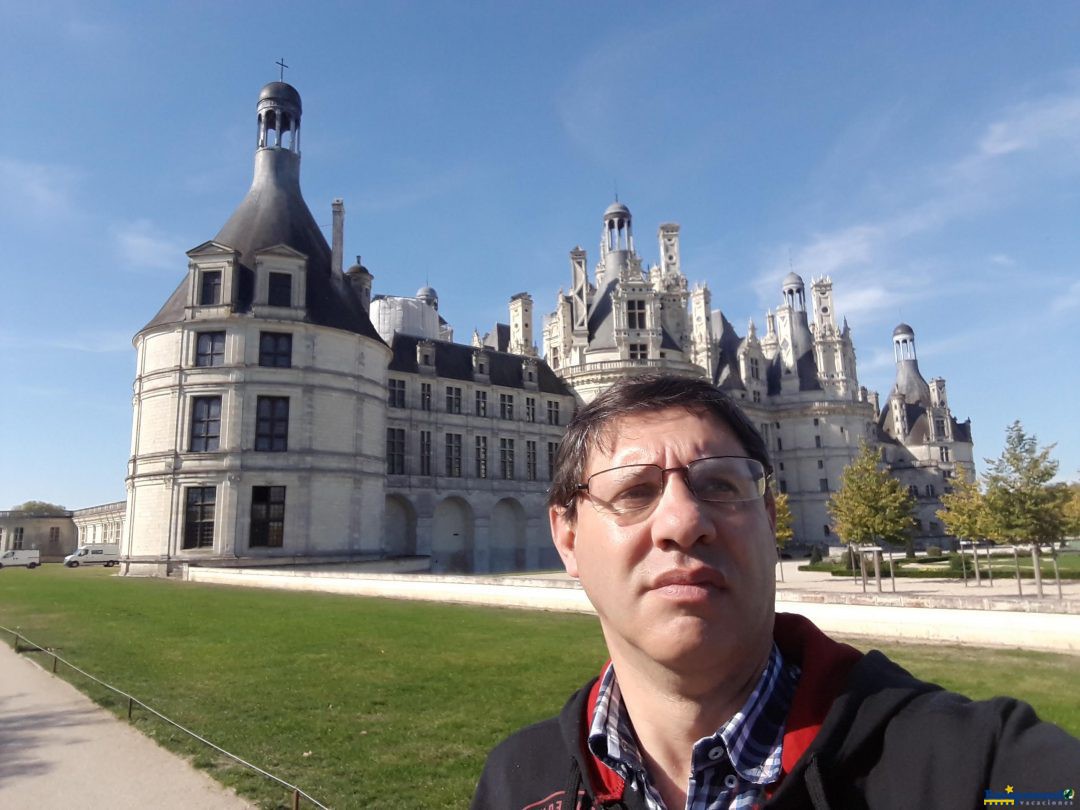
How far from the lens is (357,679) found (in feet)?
29.8

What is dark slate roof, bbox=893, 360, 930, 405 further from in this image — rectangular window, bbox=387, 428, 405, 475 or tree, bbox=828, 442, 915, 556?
rectangular window, bbox=387, 428, 405, 475

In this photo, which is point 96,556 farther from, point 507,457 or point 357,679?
point 357,679

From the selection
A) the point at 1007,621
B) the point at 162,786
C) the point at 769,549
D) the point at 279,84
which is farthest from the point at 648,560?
the point at 279,84

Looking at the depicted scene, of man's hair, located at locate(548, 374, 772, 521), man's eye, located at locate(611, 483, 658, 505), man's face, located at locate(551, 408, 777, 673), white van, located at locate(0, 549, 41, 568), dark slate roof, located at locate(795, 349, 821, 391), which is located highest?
dark slate roof, located at locate(795, 349, 821, 391)

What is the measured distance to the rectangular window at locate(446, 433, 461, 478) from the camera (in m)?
40.8

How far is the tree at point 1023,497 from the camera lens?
19531 millimetres

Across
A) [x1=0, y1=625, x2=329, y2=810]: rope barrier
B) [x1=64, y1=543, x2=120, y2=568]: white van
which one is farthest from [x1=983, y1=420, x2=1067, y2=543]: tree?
[x1=64, y1=543, x2=120, y2=568]: white van

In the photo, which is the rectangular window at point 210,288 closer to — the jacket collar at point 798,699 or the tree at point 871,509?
the tree at point 871,509

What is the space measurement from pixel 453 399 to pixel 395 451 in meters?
5.09

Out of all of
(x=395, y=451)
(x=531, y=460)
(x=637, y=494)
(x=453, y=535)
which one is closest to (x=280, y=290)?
(x=395, y=451)

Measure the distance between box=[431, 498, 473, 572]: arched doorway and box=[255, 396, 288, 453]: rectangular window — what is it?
11.6 m

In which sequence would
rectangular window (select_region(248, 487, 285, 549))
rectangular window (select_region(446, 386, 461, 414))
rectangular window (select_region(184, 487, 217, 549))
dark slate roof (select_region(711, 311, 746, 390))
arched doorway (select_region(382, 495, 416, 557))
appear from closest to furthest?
rectangular window (select_region(184, 487, 217, 549)) < rectangular window (select_region(248, 487, 285, 549)) < arched doorway (select_region(382, 495, 416, 557)) < rectangular window (select_region(446, 386, 461, 414)) < dark slate roof (select_region(711, 311, 746, 390))

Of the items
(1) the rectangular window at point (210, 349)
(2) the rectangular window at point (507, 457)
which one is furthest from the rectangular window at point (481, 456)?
(1) the rectangular window at point (210, 349)

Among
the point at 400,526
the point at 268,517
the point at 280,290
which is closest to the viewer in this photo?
the point at 268,517
